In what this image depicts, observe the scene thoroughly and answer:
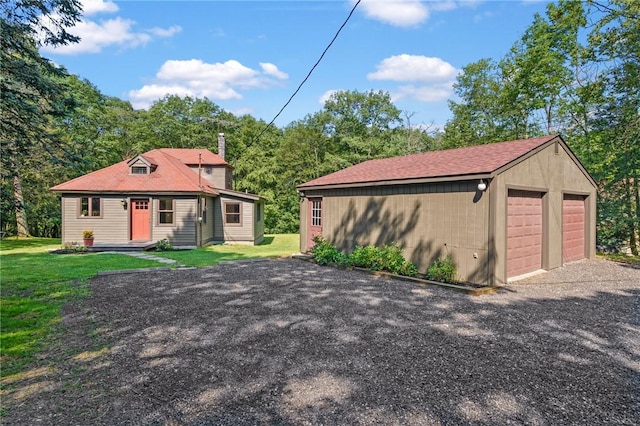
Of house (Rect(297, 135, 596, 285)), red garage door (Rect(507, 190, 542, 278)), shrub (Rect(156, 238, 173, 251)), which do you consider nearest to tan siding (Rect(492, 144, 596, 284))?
house (Rect(297, 135, 596, 285))

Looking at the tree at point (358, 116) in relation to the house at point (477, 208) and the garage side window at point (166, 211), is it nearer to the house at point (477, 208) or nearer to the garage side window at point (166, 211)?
the garage side window at point (166, 211)

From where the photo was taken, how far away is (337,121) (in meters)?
32.3

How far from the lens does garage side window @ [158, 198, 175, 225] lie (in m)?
15.9

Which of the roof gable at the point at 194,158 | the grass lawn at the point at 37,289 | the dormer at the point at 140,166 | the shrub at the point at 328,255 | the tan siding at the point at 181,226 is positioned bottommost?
the grass lawn at the point at 37,289

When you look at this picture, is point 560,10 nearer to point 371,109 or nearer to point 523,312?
point 371,109

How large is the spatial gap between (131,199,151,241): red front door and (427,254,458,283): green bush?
12.9 meters

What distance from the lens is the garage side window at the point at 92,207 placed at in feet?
51.3

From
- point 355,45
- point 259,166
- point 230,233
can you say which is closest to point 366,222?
point 355,45

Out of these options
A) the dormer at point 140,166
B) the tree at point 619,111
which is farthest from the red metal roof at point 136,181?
the tree at point 619,111

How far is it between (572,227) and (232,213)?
14.4 meters

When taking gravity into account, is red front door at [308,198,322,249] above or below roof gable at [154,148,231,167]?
below

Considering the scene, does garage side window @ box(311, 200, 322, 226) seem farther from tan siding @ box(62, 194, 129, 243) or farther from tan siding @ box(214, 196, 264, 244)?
tan siding @ box(62, 194, 129, 243)

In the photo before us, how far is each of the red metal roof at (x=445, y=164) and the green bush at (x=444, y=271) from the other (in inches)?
81.9

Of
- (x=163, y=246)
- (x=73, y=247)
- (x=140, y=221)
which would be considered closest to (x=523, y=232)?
(x=163, y=246)
